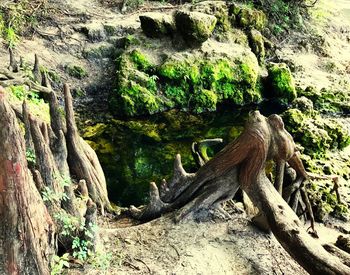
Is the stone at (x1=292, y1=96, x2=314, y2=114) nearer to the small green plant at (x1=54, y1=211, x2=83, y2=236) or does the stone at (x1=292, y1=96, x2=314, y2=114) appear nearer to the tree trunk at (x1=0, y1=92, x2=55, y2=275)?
the small green plant at (x1=54, y1=211, x2=83, y2=236)

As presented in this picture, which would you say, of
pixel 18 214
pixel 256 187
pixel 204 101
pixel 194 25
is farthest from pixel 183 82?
pixel 18 214

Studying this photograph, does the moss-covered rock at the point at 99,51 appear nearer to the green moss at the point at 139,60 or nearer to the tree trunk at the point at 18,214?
the green moss at the point at 139,60

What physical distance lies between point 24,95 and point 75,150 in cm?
320

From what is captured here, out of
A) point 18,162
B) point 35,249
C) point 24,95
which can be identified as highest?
point 18,162

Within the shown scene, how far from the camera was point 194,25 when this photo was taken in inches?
629

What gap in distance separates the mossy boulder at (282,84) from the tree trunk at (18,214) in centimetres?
1338

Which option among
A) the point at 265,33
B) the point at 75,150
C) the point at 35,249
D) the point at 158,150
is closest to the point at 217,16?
the point at 265,33

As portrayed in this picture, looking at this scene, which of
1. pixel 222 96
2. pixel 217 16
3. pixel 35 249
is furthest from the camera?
pixel 217 16

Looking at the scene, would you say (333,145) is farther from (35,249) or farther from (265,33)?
(35,249)

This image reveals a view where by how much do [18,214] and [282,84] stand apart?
1384cm

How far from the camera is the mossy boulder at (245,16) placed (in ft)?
61.5

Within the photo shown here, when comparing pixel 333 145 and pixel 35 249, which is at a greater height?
pixel 35 249

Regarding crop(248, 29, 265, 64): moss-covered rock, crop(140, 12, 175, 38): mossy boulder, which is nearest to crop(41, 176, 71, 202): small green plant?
crop(140, 12, 175, 38): mossy boulder

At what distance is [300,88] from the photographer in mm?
17172
